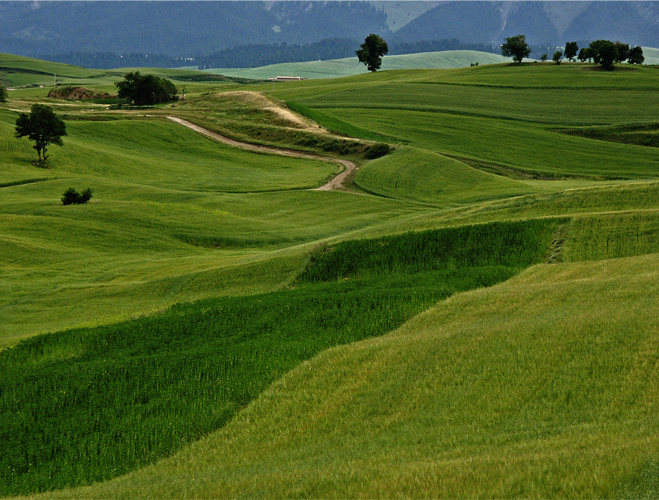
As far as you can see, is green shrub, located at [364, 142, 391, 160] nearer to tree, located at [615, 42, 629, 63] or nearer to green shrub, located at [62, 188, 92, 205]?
green shrub, located at [62, 188, 92, 205]

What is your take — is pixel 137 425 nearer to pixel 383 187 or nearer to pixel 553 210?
pixel 553 210

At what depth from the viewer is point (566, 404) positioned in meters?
12.5

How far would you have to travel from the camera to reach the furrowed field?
11.1 metres

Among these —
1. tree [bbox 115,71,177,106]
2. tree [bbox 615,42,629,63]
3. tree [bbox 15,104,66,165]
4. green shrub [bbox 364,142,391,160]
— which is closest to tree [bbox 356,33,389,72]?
tree [bbox 615,42,629,63]

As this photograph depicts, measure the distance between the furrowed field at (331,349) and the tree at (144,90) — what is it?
6757 centimetres

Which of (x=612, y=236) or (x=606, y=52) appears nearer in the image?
(x=612, y=236)

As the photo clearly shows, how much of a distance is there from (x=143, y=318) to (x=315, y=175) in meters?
49.6

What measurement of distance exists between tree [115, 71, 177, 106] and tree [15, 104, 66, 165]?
52305mm

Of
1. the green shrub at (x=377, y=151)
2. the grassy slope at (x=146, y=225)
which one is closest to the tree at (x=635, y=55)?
the green shrub at (x=377, y=151)

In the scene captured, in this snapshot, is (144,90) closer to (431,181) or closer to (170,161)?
(170,161)

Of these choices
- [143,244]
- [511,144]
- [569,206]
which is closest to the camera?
[569,206]

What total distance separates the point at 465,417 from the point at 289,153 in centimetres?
7766

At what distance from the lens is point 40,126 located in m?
69.6

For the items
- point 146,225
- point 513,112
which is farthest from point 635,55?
point 146,225
